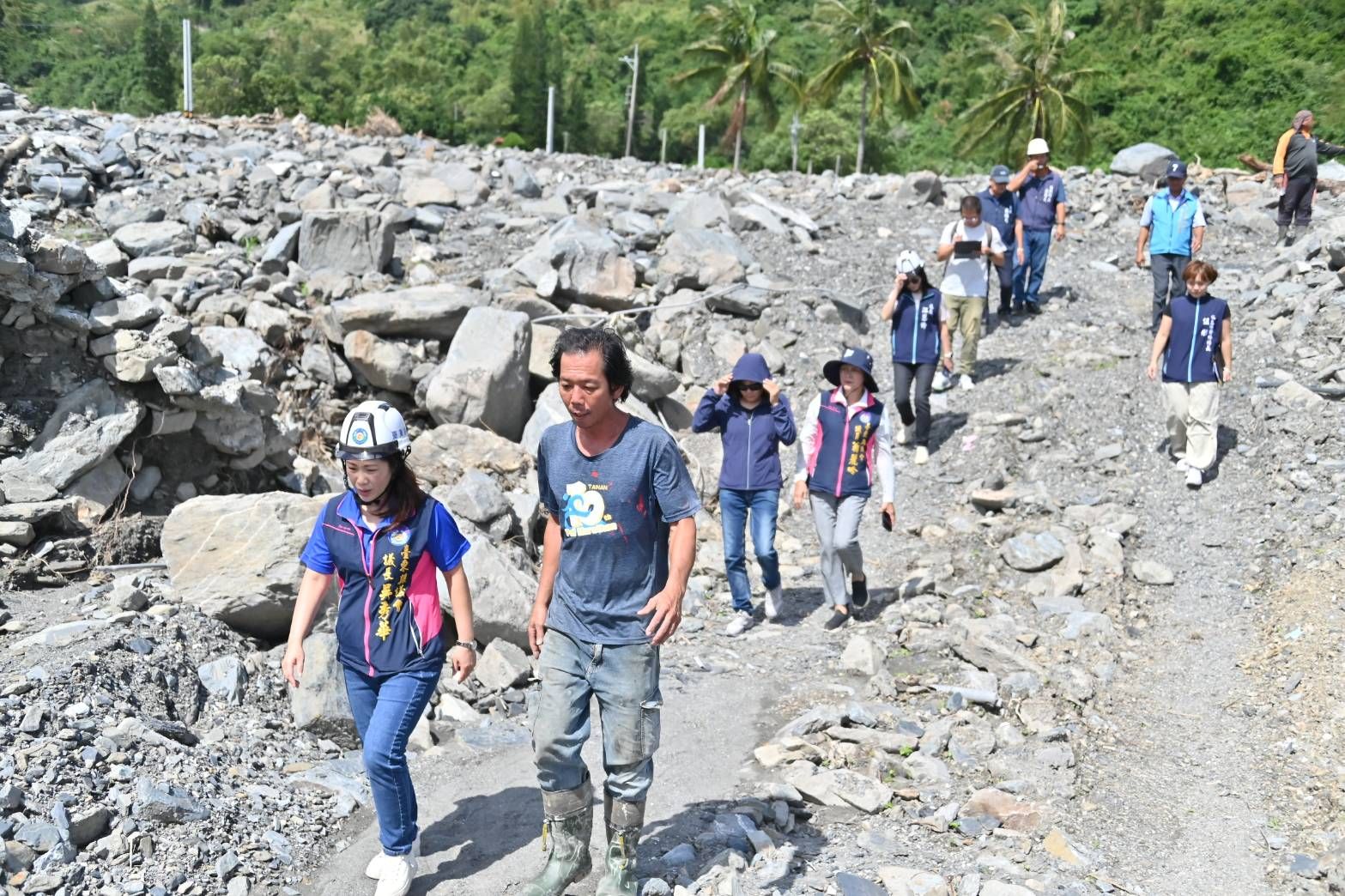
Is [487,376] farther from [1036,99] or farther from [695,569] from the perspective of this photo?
[1036,99]

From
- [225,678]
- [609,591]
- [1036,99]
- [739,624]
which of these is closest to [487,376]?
[739,624]

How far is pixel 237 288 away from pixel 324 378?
5.56 feet

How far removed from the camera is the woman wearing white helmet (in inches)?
359

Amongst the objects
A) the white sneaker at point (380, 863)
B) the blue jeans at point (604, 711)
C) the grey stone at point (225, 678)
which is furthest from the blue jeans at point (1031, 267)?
the white sneaker at point (380, 863)

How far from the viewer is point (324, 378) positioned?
32.2 ft

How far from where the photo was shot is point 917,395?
9.71 m

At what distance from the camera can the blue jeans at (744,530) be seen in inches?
Result: 281

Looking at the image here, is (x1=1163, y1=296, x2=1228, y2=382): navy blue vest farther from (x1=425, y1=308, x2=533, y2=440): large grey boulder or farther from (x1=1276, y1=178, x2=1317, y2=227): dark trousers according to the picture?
(x1=1276, y1=178, x2=1317, y2=227): dark trousers

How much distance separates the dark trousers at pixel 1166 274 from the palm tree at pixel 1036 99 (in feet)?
71.8

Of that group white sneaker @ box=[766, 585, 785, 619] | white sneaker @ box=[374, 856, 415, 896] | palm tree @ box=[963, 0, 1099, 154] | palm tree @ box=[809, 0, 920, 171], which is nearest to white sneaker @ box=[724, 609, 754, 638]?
white sneaker @ box=[766, 585, 785, 619]

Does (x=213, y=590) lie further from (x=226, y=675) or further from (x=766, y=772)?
(x=766, y=772)

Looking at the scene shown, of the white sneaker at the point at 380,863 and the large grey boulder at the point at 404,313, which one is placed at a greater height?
the large grey boulder at the point at 404,313

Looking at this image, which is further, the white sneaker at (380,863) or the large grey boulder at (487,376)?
the large grey boulder at (487,376)

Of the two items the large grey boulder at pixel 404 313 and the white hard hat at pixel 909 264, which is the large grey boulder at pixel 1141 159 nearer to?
the white hard hat at pixel 909 264
